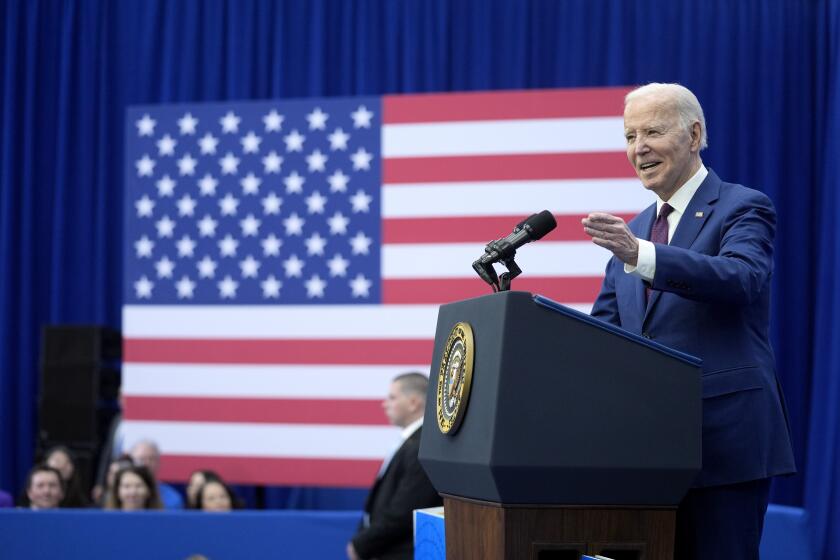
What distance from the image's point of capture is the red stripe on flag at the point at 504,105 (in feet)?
21.2

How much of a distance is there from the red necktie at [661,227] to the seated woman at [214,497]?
4415 millimetres

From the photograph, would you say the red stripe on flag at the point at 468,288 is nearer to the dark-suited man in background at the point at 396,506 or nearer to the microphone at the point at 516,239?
the dark-suited man in background at the point at 396,506

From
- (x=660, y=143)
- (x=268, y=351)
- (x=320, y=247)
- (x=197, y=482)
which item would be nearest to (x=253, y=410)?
(x=268, y=351)

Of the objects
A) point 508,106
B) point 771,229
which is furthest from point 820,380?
point 771,229

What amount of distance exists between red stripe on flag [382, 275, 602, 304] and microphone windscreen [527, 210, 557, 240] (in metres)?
4.33

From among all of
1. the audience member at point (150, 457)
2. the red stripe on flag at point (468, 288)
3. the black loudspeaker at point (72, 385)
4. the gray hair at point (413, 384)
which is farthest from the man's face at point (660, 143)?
the black loudspeaker at point (72, 385)

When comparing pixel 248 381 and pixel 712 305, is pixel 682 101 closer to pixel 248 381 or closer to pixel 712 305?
pixel 712 305

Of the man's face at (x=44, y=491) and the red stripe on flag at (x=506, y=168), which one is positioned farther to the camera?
the red stripe on flag at (x=506, y=168)

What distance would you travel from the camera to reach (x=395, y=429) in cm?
653

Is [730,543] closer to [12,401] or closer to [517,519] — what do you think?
[517,519]

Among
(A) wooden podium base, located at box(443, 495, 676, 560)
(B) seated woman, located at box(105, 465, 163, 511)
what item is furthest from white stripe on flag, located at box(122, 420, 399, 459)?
Answer: (A) wooden podium base, located at box(443, 495, 676, 560)

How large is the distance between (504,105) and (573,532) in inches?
205

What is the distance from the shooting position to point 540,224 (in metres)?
1.76

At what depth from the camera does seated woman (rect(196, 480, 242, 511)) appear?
5.90 meters
